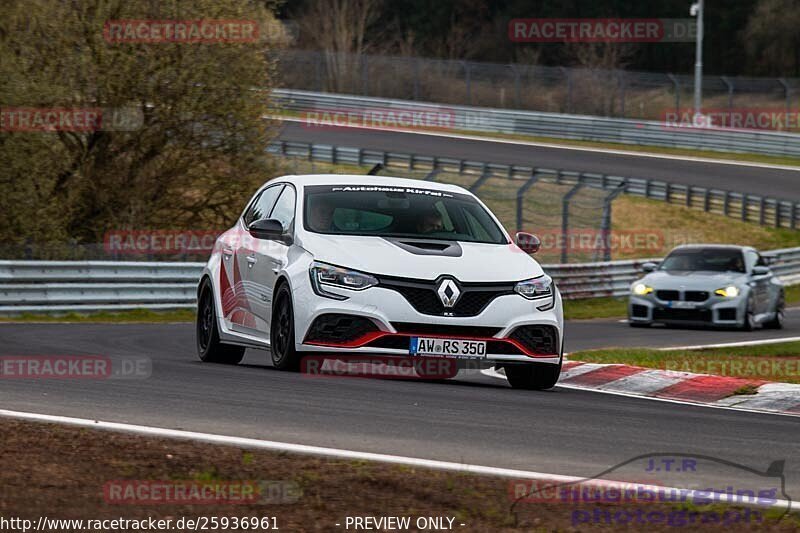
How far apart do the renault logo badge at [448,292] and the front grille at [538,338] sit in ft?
1.75

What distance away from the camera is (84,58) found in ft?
87.1

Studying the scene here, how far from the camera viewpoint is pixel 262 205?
12.8 metres

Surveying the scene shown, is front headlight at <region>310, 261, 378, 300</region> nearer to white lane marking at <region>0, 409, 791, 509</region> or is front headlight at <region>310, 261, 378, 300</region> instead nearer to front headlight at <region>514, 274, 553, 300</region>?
front headlight at <region>514, 274, 553, 300</region>

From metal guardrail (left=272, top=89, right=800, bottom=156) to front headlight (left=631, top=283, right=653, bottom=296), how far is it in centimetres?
3035

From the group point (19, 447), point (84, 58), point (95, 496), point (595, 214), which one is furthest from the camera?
point (595, 214)

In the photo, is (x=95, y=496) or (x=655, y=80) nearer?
(x=95, y=496)

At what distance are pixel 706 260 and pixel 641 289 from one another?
1375 millimetres

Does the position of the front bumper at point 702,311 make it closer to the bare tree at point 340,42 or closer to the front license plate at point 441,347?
the front license plate at point 441,347

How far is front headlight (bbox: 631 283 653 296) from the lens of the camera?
22312 millimetres

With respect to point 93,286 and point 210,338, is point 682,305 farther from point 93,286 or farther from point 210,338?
point 210,338

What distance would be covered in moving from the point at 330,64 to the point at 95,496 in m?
56.4

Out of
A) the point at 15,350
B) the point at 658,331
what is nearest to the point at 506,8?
the point at 658,331

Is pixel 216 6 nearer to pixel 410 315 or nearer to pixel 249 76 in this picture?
pixel 249 76

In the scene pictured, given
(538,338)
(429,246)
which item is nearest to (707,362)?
(538,338)
